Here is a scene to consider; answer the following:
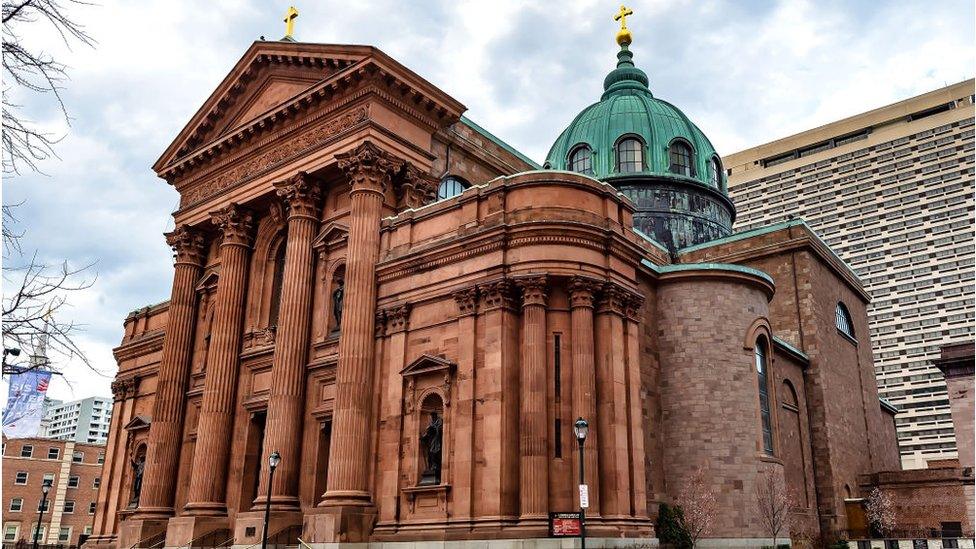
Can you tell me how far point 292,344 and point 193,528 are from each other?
25.8 ft

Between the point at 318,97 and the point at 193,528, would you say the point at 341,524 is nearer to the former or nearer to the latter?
the point at 193,528

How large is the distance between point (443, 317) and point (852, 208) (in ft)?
309

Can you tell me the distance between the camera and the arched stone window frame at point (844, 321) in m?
45.3

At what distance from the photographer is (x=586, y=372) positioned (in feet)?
85.5

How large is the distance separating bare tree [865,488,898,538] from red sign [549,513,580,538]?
21791mm

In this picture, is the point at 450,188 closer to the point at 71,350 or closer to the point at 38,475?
the point at 71,350

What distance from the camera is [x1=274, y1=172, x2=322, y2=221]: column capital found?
34.3 meters

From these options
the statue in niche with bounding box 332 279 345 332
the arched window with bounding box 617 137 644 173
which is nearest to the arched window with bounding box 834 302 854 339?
the arched window with bounding box 617 137 644 173

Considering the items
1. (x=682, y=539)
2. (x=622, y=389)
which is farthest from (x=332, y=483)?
(x=682, y=539)

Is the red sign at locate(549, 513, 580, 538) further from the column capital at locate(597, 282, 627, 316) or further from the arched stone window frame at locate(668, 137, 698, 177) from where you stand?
the arched stone window frame at locate(668, 137, 698, 177)

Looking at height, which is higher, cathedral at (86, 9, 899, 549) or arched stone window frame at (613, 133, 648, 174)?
arched stone window frame at (613, 133, 648, 174)

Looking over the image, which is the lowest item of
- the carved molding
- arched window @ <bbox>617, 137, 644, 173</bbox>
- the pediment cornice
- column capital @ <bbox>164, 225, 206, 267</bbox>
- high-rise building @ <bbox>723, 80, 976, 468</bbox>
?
column capital @ <bbox>164, 225, 206, 267</bbox>

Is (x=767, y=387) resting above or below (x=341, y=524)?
above

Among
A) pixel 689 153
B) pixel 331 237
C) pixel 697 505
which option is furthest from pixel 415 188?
pixel 689 153
